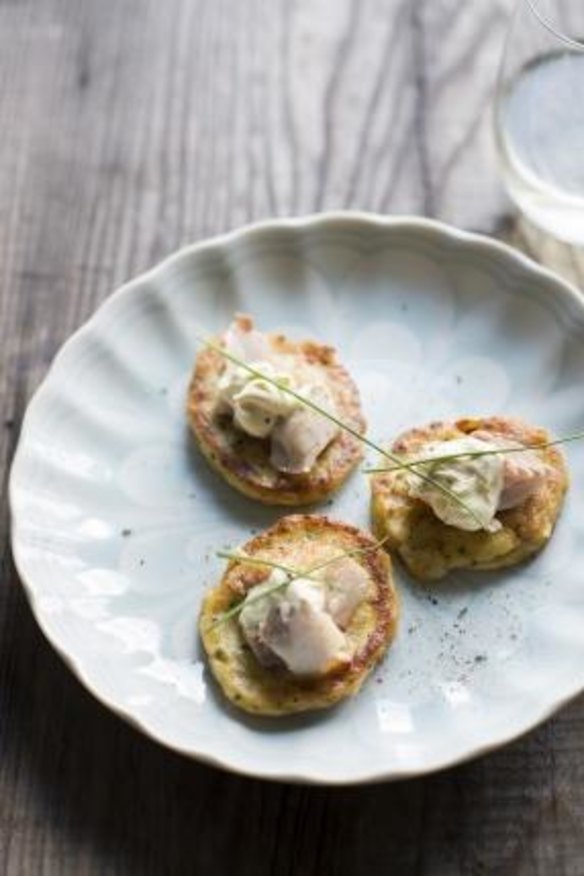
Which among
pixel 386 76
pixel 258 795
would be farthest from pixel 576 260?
pixel 258 795

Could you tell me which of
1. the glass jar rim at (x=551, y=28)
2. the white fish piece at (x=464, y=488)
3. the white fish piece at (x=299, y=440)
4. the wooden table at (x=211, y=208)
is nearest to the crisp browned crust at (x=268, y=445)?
the white fish piece at (x=299, y=440)

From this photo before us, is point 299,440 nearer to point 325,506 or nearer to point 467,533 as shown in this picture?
point 325,506

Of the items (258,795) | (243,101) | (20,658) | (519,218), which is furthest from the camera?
(243,101)

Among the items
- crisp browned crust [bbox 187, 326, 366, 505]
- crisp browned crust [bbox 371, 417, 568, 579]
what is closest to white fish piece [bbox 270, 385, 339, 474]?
crisp browned crust [bbox 187, 326, 366, 505]

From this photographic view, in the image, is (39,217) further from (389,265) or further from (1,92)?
(389,265)

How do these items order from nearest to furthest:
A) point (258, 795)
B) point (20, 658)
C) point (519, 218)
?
point (258, 795), point (20, 658), point (519, 218)
